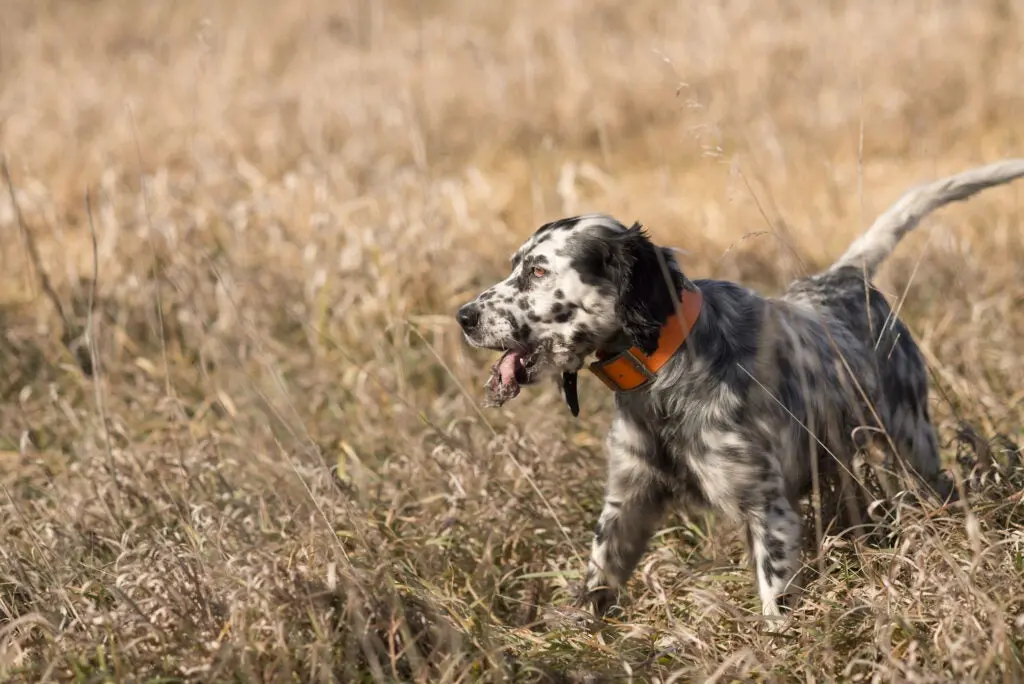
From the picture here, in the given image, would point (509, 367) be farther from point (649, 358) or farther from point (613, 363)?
point (649, 358)

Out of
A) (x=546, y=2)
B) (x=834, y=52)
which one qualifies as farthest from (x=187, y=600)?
(x=546, y=2)

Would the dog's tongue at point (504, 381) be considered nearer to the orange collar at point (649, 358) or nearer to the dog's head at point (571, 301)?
the dog's head at point (571, 301)

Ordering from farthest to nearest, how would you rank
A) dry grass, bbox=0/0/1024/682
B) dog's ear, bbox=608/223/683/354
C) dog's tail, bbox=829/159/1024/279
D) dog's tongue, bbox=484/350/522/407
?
dog's tail, bbox=829/159/1024/279
dog's tongue, bbox=484/350/522/407
dog's ear, bbox=608/223/683/354
dry grass, bbox=0/0/1024/682

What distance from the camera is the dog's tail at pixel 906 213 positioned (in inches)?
154

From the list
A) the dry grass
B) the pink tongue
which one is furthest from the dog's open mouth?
the dry grass

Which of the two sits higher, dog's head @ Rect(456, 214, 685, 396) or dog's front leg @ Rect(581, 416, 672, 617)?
dog's head @ Rect(456, 214, 685, 396)

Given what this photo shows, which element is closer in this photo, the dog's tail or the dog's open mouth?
the dog's open mouth

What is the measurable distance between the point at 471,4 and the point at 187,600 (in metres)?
12.5

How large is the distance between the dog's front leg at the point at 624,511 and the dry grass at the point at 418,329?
9 centimetres

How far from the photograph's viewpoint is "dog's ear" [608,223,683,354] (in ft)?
10.3

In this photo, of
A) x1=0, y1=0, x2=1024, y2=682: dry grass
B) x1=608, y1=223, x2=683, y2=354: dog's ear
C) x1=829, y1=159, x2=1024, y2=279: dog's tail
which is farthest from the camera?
x1=829, y1=159, x2=1024, y2=279: dog's tail

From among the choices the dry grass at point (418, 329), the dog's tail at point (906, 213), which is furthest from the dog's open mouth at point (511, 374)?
the dog's tail at point (906, 213)

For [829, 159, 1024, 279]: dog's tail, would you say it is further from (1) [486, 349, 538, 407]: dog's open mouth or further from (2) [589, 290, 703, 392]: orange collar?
(1) [486, 349, 538, 407]: dog's open mouth

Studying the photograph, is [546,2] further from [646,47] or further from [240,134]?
[240,134]
